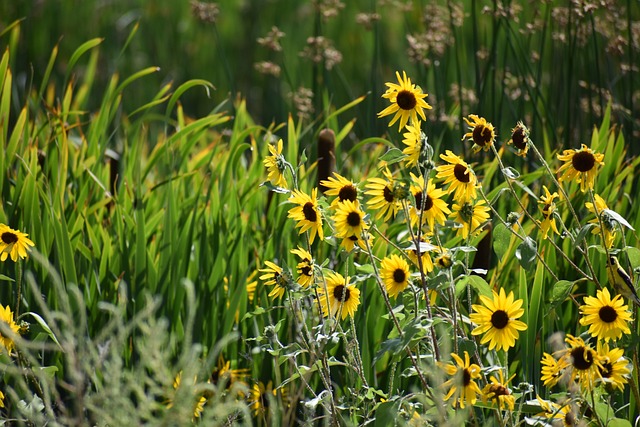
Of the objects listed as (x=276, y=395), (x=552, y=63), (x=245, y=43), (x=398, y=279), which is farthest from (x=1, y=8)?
(x=398, y=279)

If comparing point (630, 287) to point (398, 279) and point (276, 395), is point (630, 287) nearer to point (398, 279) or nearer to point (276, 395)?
point (398, 279)

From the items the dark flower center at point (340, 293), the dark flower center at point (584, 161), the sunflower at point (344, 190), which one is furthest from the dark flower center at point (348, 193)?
the dark flower center at point (584, 161)

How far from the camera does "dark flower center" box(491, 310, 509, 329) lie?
154 cm

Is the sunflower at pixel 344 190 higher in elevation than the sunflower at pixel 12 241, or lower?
higher

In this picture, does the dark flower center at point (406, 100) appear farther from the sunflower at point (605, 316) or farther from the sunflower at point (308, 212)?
the sunflower at point (605, 316)

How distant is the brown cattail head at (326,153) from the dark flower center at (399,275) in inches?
27.9

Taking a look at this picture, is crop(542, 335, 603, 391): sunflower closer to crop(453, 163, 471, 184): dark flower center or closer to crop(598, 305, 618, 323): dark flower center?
crop(598, 305, 618, 323): dark flower center

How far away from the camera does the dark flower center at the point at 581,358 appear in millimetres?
1460

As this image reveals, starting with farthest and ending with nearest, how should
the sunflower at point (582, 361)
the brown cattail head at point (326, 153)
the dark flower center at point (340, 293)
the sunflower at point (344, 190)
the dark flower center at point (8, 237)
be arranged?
the brown cattail head at point (326, 153) < the dark flower center at point (8, 237) < the dark flower center at point (340, 293) < the sunflower at point (344, 190) < the sunflower at point (582, 361)

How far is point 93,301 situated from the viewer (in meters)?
2.24

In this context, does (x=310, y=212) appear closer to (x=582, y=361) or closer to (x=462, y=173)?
(x=462, y=173)

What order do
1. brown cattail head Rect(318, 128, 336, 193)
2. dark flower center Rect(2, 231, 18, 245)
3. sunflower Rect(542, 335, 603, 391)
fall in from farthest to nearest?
brown cattail head Rect(318, 128, 336, 193) → dark flower center Rect(2, 231, 18, 245) → sunflower Rect(542, 335, 603, 391)

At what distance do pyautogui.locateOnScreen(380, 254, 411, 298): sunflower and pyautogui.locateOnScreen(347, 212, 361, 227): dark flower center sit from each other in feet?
0.45

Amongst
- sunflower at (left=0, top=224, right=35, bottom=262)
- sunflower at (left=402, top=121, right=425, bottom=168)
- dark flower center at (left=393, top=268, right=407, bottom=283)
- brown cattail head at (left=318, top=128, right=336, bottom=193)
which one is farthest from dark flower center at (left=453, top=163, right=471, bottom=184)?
sunflower at (left=0, top=224, right=35, bottom=262)
